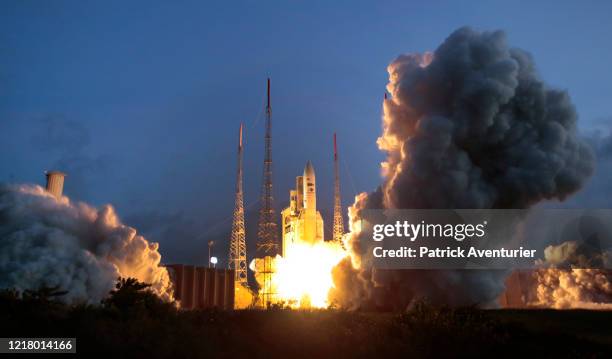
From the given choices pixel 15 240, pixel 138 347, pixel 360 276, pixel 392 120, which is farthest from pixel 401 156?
pixel 138 347

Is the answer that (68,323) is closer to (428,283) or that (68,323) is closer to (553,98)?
(428,283)

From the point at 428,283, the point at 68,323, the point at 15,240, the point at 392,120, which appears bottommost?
the point at 68,323

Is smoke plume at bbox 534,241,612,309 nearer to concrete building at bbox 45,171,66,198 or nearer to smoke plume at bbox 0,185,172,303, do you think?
smoke plume at bbox 0,185,172,303

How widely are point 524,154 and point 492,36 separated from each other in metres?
10.1

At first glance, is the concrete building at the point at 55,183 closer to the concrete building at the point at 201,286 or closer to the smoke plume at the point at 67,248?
the smoke plume at the point at 67,248

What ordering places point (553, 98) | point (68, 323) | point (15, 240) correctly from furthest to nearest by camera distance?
1. point (553, 98)
2. point (15, 240)
3. point (68, 323)

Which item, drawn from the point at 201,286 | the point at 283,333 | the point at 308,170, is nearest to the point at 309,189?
the point at 308,170

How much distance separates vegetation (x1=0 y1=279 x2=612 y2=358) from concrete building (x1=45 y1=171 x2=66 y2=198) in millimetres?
29701

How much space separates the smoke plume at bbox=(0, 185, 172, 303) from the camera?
37.6m

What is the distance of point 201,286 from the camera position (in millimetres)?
54188

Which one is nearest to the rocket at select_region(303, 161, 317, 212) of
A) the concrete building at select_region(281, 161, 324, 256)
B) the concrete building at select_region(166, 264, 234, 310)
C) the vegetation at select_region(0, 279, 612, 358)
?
the concrete building at select_region(281, 161, 324, 256)

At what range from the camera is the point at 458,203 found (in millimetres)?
41906

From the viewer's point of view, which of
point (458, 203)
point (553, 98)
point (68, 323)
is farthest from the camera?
point (553, 98)

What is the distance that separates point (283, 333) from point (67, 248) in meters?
28.1
